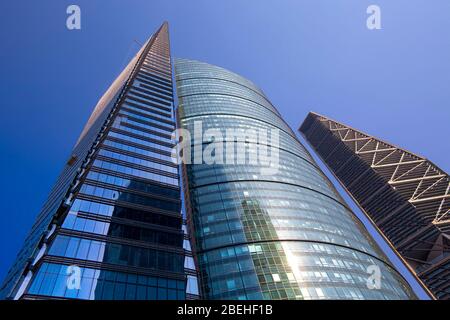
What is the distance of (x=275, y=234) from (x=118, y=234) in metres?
31.7

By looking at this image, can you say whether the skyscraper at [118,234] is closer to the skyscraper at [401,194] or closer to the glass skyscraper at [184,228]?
the glass skyscraper at [184,228]

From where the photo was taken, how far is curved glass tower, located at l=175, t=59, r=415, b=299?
5153 centimetres

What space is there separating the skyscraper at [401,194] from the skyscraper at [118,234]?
73.0 meters

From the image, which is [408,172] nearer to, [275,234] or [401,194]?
[401,194]

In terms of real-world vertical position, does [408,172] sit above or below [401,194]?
above

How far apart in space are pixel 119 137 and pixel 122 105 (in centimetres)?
1404

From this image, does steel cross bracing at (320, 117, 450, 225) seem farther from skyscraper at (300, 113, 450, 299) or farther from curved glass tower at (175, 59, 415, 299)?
curved glass tower at (175, 59, 415, 299)

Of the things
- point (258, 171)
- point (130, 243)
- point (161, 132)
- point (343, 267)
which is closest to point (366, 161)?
point (258, 171)

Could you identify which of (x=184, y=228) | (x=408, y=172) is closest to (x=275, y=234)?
(x=184, y=228)

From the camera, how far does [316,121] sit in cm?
18000

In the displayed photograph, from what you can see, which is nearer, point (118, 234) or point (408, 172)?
point (118, 234)

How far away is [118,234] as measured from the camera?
38500 millimetres

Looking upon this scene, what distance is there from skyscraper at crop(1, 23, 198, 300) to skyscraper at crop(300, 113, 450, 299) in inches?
Answer: 2875
